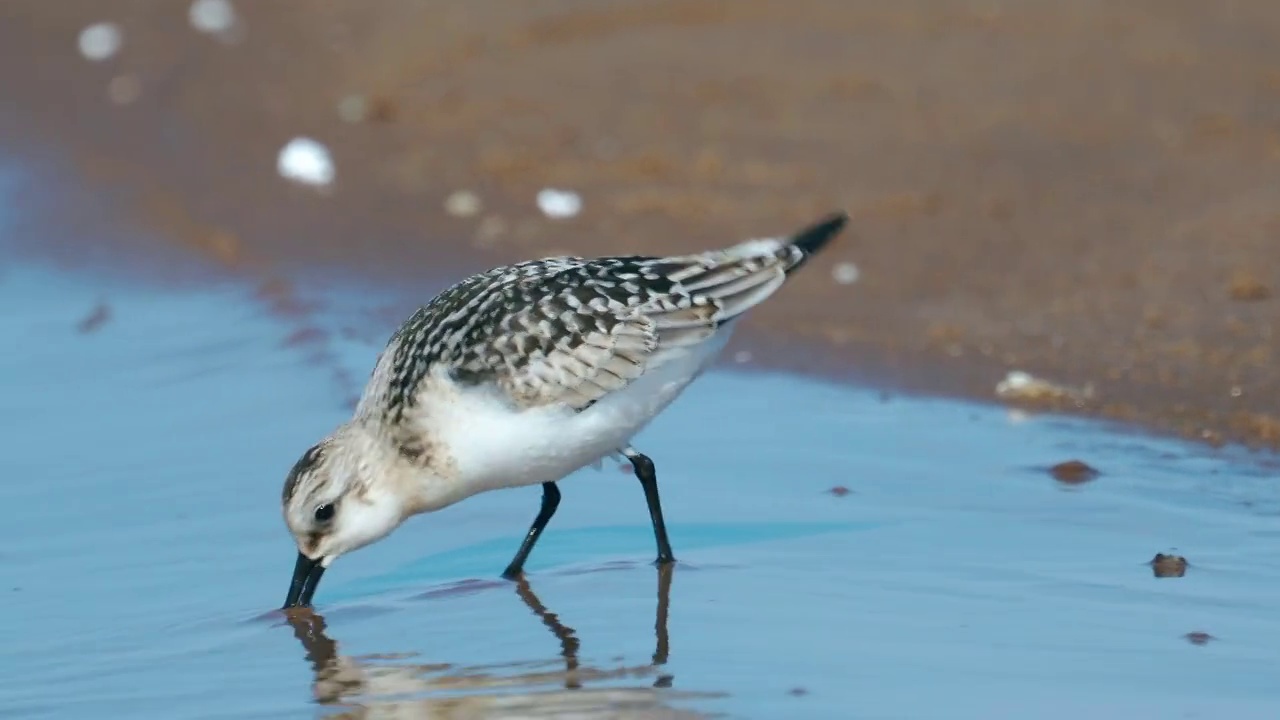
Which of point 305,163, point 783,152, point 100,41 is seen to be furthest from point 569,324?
point 100,41

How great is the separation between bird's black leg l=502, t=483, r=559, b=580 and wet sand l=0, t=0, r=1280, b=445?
2002 millimetres

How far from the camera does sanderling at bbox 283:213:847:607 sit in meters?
5.30

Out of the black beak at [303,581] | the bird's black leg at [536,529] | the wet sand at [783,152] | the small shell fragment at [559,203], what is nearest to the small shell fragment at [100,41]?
the wet sand at [783,152]

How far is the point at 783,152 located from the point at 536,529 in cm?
391

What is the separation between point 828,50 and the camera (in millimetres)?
9719

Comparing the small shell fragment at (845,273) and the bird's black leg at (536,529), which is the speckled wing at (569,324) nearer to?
the bird's black leg at (536,529)

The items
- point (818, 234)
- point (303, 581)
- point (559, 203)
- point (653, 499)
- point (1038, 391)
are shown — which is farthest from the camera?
point (559, 203)

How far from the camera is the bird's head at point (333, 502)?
5230 mm

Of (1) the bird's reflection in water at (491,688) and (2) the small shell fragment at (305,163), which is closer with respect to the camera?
(1) the bird's reflection in water at (491,688)

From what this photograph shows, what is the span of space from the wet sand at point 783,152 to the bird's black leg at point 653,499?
189cm

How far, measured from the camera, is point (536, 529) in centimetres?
566

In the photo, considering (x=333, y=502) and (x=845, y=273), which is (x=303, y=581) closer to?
(x=333, y=502)

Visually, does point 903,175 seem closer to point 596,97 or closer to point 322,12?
point 596,97

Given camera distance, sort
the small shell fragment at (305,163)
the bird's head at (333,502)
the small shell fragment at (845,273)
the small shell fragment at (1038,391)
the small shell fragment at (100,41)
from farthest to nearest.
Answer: the small shell fragment at (100,41) < the small shell fragment at (305,163) < the small shell fragment at (845,273) < the small shell fragment at (1038,391) < the bird's head at (333,502)
